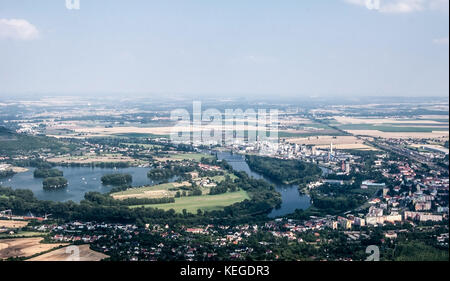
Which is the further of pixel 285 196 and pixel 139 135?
pixel 139 135

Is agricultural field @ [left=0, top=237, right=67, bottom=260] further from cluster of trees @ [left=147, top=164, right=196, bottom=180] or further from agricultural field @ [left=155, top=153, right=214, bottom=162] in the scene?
agricultural field @ [left=155, top=153, right=214, bottom=162]

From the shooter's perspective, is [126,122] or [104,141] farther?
[126,122]

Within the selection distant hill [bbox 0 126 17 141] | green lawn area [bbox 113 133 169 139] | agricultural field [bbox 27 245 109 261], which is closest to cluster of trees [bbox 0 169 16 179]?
distant hill [bbox 0 126 17 141]

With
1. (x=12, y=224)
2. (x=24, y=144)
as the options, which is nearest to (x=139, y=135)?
(x=24, y=144)

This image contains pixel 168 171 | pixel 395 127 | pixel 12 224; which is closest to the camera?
pixel 12 224

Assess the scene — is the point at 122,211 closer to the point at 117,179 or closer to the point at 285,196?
the point at 117,179

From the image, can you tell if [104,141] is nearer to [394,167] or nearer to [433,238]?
[394,167]
